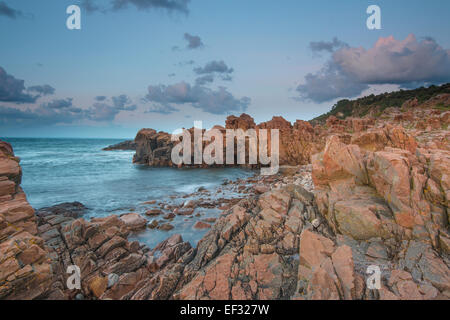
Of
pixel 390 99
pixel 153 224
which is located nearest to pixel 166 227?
pixel 153 224

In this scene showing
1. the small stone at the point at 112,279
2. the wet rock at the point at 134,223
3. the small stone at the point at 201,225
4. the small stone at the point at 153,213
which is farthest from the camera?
the small stone at the point at 153,213

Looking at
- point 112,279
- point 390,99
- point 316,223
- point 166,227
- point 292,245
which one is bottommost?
point 166,227

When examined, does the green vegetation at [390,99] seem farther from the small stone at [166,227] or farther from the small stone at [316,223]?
the small stone at [166,227]

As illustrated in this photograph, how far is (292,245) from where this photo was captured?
7637 millimetres

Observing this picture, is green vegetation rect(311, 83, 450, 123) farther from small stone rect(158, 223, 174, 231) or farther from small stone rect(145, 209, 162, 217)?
small stone rect(158, 223, 174, 231)

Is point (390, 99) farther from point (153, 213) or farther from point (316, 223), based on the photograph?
point (153, 213)

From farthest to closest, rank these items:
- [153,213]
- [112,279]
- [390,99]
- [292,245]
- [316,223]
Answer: [390,99], [153,213], [316,223], [112,279], [292,245]

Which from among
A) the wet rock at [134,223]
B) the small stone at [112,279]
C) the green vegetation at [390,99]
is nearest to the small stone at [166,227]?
the wet rock at [134,223]

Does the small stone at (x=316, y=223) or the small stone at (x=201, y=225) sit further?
the small stone at (x=201, y=225)

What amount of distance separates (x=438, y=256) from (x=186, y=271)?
316 inches

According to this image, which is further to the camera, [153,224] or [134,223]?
[153,224]

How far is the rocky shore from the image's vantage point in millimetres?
5223

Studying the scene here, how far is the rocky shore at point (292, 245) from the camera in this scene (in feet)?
17.1

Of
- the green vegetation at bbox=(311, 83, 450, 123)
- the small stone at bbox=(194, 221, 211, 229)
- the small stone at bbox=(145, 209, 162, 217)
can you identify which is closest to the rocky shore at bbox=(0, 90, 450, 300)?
the small stone at bbox=(194, 221, 211, 229)
